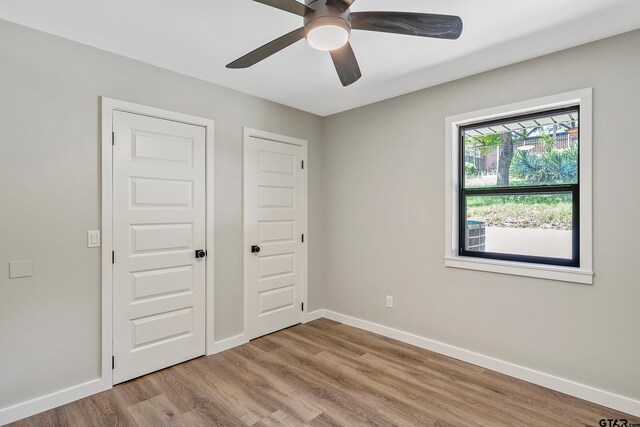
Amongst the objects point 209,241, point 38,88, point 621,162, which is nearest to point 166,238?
point 209,241

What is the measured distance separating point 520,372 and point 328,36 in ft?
9.31

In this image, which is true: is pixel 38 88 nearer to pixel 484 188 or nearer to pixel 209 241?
pixel 209 241

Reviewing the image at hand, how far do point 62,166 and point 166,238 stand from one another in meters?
0.89

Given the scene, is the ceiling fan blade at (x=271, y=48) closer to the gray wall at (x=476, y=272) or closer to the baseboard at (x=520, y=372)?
the gray wall at (x=476, y=272)

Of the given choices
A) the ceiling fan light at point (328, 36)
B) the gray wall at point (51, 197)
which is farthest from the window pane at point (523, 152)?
the gray wall at point (51, 197)

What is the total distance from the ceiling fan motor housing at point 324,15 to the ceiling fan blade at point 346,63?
26 cm

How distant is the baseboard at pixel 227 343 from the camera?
3.11 meters

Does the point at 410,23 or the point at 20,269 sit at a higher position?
the point at 410,23

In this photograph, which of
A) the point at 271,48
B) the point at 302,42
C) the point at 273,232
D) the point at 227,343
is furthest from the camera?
the point at 273,232

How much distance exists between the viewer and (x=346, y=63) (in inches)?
79.6

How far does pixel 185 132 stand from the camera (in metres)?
2.92

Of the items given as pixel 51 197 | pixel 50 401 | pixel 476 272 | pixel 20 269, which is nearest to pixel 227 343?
pixel 50 401

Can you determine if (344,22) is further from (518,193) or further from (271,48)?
(518,193)

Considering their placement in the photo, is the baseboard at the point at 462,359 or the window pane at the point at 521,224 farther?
the window pane at the point at 521,224
